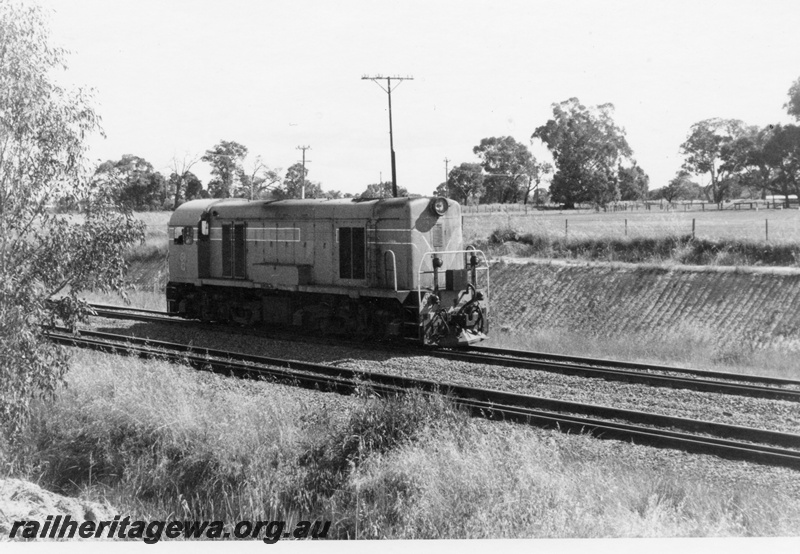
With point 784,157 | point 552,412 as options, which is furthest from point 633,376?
point 784,157

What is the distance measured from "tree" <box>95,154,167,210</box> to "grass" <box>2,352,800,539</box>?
2903mm

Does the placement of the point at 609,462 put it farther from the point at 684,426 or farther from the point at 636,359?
the point at 636,359

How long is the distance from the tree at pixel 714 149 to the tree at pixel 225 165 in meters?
7.84

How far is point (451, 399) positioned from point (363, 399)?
3.95 ft

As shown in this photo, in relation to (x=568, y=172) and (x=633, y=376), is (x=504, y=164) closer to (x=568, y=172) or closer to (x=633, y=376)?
(x=568, y=172)

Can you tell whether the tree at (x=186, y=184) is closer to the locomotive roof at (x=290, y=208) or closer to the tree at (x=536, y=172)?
the locomotive roof at (x=290, y=208)

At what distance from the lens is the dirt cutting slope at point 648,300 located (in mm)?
18094

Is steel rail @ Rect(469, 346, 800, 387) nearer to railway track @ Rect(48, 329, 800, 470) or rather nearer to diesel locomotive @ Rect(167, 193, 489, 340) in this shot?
diesel locomotive @ Rect(167, 193, 489, 340)

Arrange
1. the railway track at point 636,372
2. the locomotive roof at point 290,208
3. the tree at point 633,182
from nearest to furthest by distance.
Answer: the railway track at point 636,372 < the locomotive roof at point 290,208 < the tree at point 633,182

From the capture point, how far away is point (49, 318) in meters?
8.31

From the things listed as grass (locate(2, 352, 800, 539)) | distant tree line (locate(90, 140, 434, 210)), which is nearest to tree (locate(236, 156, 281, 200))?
distant tree line (locate(90, 140, 434, 210))

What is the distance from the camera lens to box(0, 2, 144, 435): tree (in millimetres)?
7562

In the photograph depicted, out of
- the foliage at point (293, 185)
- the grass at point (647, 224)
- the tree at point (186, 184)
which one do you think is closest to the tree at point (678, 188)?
the grass at point (647, 224)

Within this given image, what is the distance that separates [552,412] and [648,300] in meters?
11.9
